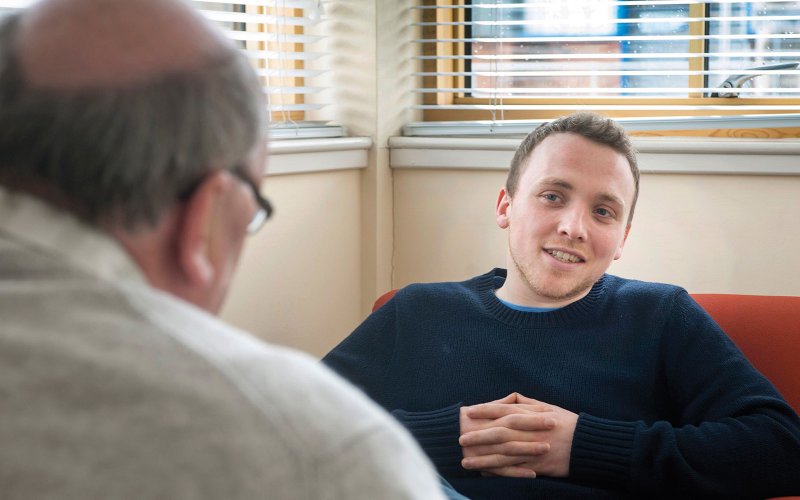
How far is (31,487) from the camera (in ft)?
2.02

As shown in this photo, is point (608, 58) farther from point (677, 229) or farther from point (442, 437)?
point (442, 437)

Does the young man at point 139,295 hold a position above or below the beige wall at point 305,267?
above

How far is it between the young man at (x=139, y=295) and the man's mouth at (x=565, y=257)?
1294mm

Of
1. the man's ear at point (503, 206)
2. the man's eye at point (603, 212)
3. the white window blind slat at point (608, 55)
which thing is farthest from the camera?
the white window blind slat at point (608, 55)

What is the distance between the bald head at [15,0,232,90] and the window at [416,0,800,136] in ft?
6.70

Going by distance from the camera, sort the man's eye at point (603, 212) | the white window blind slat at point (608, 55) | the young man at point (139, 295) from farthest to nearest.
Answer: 1. the white window blind slat at point (608, 55)
2. the man's eye at point (603, 212)
3. the young man at point (139, 295)

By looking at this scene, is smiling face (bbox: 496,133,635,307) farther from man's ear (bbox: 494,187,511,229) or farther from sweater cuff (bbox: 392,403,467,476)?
sweater cuff (bbox: 392,403,467,476)

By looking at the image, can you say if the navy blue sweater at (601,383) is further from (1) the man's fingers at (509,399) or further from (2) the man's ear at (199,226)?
(2) the man's ear at (199,226)

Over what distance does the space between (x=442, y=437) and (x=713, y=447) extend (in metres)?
0.47

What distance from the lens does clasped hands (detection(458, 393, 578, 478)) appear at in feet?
5.71

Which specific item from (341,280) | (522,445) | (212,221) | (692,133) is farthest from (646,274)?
(212,221)

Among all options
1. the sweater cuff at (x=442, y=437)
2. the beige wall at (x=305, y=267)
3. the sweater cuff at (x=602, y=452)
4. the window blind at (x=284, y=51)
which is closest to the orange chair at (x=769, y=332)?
the sweater cuff at (x=602, y=452)

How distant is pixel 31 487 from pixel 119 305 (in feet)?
0.41

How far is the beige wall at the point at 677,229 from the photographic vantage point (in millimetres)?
2439
